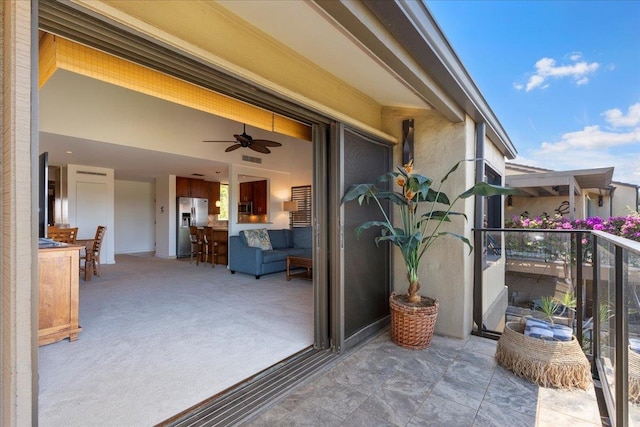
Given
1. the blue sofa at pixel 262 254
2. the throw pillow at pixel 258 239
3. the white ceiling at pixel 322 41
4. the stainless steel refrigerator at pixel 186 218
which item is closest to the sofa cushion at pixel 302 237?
the blue sofa at pixel 262 254

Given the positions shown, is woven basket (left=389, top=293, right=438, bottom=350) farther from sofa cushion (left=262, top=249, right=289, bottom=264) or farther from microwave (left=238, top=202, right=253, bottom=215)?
microwave (left=238, top=202, right=253, bottom=215)

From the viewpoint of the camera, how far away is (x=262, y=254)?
5.94 meters

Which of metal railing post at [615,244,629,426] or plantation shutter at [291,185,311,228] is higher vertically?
plantation shutter at [291,185,311,228]

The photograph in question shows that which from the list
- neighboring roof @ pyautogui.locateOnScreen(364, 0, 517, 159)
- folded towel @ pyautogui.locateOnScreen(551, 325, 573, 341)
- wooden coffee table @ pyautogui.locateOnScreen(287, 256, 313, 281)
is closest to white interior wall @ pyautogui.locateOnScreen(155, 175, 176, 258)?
wooden coffee table @ pyautogui.locateOnScreen(287, 256, 313, 281)

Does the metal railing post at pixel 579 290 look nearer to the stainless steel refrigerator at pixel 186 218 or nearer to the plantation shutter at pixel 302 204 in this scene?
the plantation shutter at pixel 302 204

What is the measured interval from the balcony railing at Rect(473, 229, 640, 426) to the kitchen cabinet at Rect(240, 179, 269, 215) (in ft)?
19.0

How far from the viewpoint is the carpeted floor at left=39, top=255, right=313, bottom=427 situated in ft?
6.26

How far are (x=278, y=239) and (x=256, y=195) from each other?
5.85 ft

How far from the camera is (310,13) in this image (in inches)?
67.3

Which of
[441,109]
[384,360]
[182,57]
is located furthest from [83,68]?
[384,360]

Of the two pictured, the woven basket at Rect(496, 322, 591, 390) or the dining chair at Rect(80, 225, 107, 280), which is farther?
the dining chair at Rect(80, 225, 107, 280)

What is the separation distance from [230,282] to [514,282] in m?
4.44

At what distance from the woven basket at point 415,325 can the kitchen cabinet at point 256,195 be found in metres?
5.75

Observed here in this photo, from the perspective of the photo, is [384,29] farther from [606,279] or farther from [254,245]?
[254,245]
